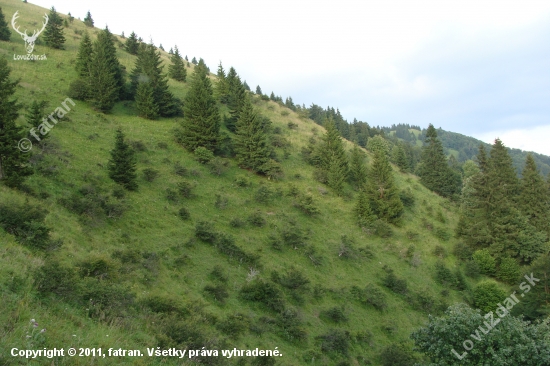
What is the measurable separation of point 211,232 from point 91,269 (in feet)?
41.9

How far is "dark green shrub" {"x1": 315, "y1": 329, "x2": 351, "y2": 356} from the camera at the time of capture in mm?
20469

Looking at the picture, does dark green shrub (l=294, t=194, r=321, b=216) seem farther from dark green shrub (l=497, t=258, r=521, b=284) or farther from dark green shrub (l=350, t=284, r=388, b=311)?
dark green shrub (l=497, t=258, r=521, b=284)

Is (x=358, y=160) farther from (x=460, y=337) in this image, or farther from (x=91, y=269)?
(x=91, y=269)

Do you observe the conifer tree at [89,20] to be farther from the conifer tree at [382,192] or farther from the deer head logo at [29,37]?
the conifer tree at [382,192]

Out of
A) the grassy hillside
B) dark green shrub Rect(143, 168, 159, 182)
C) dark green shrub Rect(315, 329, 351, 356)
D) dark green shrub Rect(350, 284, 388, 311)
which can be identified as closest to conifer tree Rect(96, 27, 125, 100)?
the grassy hillside

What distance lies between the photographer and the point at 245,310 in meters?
20.7

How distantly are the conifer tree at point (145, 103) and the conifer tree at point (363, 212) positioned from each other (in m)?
32.5

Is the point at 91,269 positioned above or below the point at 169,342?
above

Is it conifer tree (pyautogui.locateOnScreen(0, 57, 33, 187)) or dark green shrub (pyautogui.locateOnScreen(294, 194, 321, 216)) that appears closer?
conifer tree (pyautogui.locateOnScreen(0, 57, 33, 187))

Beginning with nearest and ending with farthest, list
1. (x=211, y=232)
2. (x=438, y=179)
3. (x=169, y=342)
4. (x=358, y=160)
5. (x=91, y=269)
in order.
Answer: (x=169, y=342) → (x=91, y=269) → (x=211, y=232) → (x=358, y=160) → (x=438, y=179)

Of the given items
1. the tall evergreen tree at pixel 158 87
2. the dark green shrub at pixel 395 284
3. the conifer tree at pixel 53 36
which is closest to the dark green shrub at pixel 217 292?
the dark green shrub at pixel 395 284

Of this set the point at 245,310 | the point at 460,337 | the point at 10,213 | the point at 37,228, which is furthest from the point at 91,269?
the point at 460,337

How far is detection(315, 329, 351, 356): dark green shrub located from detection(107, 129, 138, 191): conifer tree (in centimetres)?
2082

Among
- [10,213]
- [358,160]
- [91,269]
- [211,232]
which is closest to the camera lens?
[91,269]
